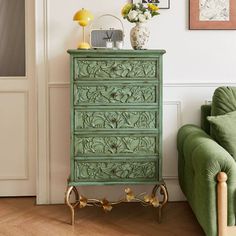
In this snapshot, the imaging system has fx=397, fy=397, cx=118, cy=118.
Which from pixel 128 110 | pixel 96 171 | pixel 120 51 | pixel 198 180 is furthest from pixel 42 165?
pixel 198 180

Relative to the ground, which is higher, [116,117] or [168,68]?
[168,68]

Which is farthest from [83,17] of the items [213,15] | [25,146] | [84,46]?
[25,146]

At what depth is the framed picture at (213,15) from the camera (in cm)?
326

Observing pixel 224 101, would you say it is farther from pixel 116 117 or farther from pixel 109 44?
pixel 109 44

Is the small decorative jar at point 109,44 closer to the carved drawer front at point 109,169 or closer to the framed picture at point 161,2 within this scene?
the framed picture at point 161,2

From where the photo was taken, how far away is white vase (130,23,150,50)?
9.68 feet

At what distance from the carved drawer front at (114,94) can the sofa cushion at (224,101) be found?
18.7 inches

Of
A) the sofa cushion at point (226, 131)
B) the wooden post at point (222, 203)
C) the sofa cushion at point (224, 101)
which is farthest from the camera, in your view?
the sofa cushion at point (224, 101)

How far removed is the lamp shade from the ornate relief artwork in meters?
0.93

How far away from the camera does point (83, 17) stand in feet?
9.84

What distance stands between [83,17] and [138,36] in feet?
1.45

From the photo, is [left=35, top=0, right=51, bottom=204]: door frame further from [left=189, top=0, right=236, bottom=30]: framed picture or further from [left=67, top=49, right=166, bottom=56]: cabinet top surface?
[left=189, top=0, right=236, bottom=30]: framed picture

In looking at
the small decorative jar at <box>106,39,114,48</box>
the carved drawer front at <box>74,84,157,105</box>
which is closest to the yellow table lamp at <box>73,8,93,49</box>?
the small decorative jar at <box>106,39,114,48</box>

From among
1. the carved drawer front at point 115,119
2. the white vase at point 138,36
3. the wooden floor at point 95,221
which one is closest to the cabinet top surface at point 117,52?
the white vase at point 138,36
